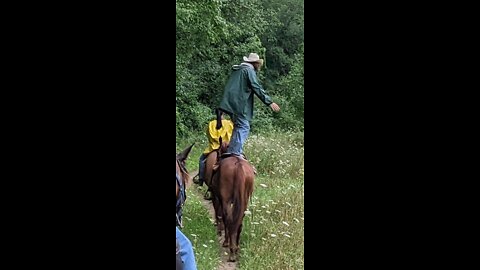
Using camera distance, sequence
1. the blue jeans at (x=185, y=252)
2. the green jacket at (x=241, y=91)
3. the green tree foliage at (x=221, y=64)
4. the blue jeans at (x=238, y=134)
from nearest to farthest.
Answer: the blue jeans at (x=185, y=252), the green jacket at (x=241, y=91), the blue jeans at (x=238, y=134), the green tree foliage at (x=221, y=64)

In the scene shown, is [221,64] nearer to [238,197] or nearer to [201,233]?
[201,233]

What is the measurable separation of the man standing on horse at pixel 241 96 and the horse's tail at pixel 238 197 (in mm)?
193

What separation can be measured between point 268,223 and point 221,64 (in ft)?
24.5

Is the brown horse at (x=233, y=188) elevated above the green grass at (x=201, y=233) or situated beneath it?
elevated above

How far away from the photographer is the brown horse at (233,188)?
4961 mm

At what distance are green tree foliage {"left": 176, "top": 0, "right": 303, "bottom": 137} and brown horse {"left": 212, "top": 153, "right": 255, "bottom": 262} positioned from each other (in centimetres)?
450

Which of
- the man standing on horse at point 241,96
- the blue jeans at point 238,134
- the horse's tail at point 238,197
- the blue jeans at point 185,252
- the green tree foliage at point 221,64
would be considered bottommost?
the green tree foliage at point 221,64

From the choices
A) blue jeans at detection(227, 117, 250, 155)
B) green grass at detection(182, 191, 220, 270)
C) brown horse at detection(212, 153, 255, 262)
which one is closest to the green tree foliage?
green grass at detection(182, 191, 220, 270)

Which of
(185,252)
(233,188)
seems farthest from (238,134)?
(185,252)

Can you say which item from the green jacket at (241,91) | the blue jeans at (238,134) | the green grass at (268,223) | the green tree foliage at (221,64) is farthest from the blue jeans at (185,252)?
the green tree foliage at (221,64)

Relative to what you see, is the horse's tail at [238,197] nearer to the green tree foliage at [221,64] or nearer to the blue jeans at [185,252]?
the blue jeans at [185,252]
